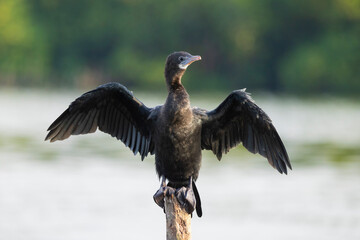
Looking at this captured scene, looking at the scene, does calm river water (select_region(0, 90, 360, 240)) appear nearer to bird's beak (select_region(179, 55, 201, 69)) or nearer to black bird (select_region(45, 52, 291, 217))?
black bird (select_region(45, 52, 291, 217))

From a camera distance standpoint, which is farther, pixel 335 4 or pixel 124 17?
pixel 124 17

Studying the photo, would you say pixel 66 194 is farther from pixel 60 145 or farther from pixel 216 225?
pixel 60 145

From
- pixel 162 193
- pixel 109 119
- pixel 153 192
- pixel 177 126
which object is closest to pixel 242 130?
pixel 177 126

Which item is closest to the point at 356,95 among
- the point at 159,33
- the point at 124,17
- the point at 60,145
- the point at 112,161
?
the point at 159,33

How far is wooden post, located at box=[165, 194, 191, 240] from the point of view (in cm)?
605

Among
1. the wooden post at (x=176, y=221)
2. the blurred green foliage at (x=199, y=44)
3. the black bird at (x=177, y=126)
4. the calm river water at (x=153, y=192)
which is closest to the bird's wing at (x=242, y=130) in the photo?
the black bird at (x=177, y=126)

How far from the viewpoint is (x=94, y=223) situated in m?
12.5

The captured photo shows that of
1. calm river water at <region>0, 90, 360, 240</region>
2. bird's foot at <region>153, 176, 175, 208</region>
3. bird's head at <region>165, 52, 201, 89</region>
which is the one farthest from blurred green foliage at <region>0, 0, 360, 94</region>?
bird's foot at <region>153, 176, 175, 208</region>

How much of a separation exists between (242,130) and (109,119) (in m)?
1.15

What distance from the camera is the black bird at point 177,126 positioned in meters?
6.05

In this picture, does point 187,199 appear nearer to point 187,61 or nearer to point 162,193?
point 162,193

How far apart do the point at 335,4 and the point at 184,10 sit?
936 centimetres

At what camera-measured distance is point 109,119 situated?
667 centimetres

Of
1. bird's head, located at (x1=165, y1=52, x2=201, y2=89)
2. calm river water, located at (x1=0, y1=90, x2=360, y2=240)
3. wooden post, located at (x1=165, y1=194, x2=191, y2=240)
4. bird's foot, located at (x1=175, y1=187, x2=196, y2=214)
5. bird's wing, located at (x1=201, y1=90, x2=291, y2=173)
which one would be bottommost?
wooden post, located at (x1=165, y1=194, x2=191, y2=240)
